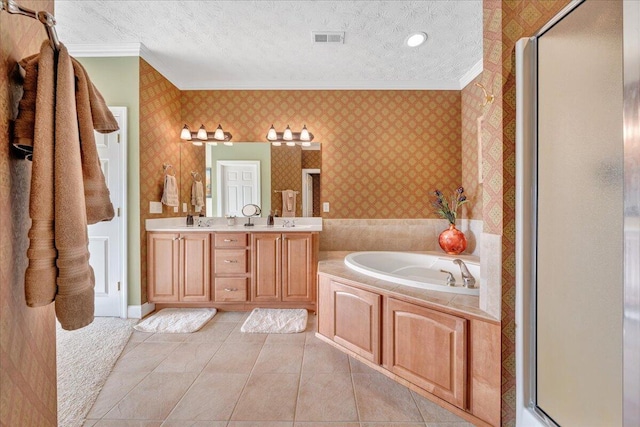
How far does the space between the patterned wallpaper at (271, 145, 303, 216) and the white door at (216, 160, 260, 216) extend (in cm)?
19

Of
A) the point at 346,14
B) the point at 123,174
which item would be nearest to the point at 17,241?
the point at 123,174

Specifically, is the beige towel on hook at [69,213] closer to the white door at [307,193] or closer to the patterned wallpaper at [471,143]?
the white door at [307,193]

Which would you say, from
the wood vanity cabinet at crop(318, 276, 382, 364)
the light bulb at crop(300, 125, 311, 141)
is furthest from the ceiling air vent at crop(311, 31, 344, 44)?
the wood vanity cabinet at crop(318, 276, 382, 364)

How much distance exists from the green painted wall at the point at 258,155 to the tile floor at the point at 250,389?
1.55m

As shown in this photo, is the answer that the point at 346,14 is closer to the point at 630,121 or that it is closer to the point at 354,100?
the point at 354,100

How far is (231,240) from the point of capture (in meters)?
2.69

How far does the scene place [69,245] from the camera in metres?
0.76

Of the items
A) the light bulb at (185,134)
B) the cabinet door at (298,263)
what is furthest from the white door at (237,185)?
the cabinet door at (298,263)

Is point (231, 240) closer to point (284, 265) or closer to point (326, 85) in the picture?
point (284, 265)

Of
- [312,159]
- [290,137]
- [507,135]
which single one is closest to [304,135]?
[290,137]

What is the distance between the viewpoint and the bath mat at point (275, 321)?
7.75 ft

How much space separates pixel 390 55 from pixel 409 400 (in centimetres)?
278

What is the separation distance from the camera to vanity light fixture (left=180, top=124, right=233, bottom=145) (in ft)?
10.1

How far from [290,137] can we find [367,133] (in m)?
0.89
